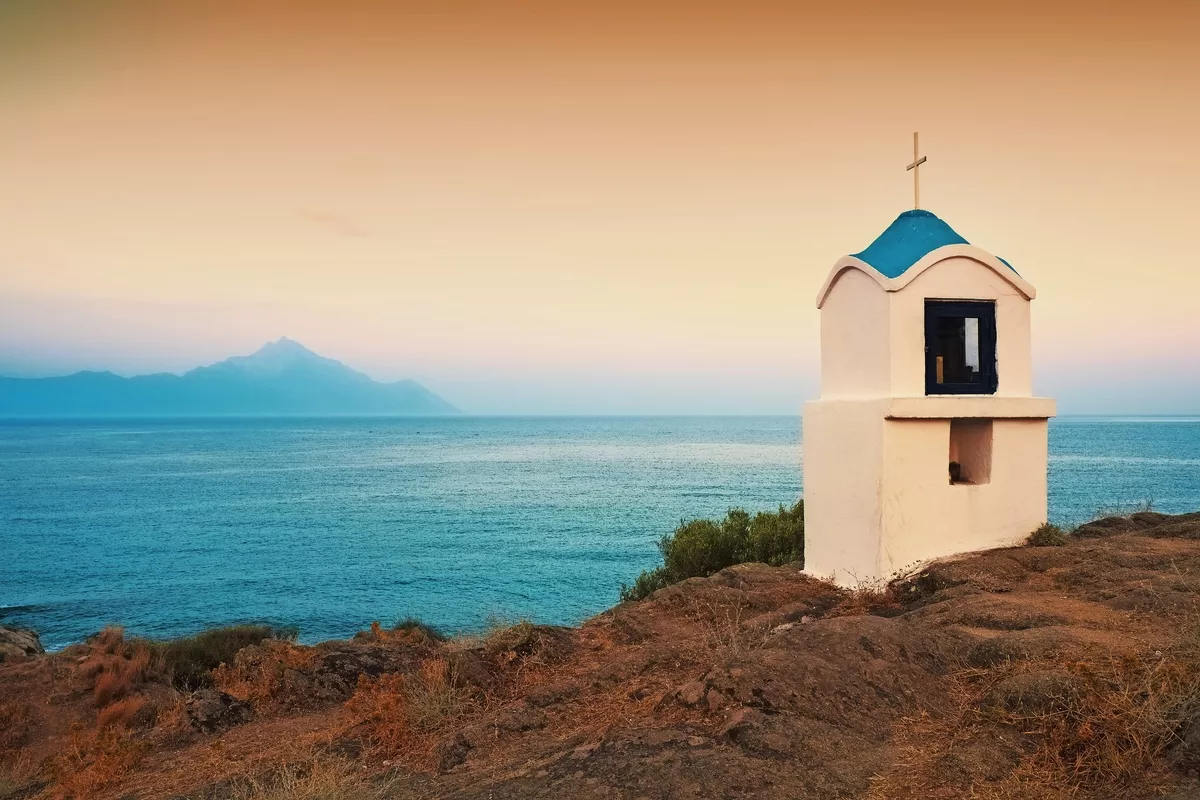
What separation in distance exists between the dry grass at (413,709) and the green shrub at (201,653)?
8126mm

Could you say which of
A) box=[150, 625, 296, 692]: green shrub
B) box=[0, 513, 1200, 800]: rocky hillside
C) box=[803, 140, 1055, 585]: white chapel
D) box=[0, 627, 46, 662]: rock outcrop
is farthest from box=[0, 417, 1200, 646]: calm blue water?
box=[150, 625, 296, 692]: green shrub

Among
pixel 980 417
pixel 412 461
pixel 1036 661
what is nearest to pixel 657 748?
pixel 1036 661

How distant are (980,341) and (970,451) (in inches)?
61.8

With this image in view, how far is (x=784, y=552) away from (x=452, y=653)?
9.71m

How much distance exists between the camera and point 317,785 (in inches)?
213

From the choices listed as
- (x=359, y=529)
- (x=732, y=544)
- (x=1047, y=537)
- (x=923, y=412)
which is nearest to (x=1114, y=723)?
(x=923, y=412)

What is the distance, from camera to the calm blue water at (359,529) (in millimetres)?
31891

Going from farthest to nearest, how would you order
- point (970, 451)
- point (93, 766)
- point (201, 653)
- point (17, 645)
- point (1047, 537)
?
point (17, 645) < point (201, 653) < point (970, 451) < point (1047, 537) < point (93, 766)

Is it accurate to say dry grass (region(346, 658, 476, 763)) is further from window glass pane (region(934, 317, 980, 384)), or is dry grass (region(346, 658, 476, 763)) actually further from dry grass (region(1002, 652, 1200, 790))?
window glass pane (region(934, 317, 980, 384))

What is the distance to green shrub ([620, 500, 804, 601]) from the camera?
17047 millimetres

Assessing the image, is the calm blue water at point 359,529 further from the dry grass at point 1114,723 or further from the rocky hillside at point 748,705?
the dry grass at point 1114,723

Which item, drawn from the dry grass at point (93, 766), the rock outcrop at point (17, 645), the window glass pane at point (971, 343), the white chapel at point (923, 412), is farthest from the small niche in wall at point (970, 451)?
the rock outcrop at point (17, 645)

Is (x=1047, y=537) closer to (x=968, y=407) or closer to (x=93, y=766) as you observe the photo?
(x=968, y=407)

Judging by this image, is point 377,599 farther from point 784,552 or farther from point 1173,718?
point 1173,718
